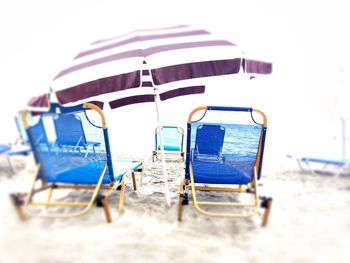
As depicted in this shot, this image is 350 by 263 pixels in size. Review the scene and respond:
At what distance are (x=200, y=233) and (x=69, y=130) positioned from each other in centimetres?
156

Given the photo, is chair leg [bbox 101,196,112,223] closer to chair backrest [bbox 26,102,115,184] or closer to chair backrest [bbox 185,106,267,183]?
chair backrest [bbox 26,102,115,184]

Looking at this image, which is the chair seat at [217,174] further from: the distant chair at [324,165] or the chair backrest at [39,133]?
the chair backrest at [39,133]

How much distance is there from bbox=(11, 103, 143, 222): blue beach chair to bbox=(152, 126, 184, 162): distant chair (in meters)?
2.72

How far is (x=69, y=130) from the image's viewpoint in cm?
211

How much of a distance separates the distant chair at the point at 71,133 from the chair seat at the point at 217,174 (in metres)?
1.21

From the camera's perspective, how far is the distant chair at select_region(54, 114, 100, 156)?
75.1 inches

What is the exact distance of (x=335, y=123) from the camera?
5.18ft

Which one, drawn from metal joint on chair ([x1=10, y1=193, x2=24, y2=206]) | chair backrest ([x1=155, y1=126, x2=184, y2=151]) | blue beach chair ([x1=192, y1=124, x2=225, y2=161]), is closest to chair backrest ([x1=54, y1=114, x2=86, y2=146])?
metal joint on chair ([x1=10, y1=193, x2=24, y2=206])

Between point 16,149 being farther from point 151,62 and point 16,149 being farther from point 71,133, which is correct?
point 151,62

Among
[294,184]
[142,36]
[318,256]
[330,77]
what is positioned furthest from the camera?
[142,36]

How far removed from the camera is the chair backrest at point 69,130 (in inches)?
74.6

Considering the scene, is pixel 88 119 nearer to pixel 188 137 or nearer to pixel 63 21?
pixel 63 21

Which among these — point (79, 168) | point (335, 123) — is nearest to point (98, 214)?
point (79, 168)

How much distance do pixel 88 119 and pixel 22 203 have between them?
103cm
